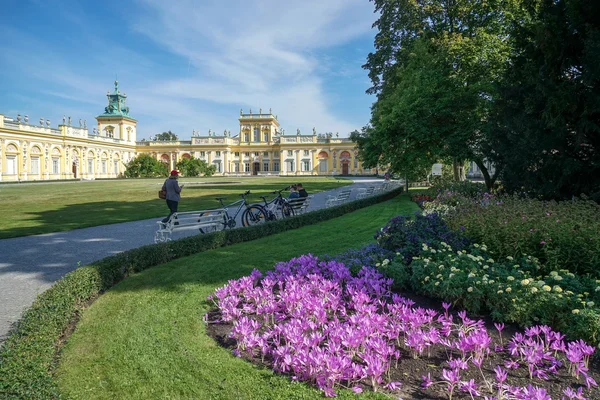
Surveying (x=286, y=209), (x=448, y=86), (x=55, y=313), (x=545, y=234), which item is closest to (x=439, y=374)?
(x=545, y=234)

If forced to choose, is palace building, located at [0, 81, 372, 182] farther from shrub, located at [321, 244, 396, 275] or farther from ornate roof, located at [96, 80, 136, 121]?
shrub, located at [321, 244, 396, 275]

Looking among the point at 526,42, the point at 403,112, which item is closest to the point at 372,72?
the point at 403,112

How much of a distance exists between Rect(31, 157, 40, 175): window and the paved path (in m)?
48.3

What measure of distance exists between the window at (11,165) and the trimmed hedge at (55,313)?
1986 inches

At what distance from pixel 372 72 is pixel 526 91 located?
13868 millimetres

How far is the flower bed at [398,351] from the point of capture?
2484mm

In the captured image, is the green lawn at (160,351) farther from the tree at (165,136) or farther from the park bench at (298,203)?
the tree at (165,136)

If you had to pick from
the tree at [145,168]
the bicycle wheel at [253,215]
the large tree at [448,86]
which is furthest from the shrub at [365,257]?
the tree at [145,168]

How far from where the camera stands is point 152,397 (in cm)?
252

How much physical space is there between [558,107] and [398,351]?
696cm

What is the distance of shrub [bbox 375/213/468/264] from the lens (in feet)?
16.8

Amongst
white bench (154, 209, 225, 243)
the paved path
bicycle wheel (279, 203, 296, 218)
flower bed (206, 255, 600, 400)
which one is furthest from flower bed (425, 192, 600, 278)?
the paved path

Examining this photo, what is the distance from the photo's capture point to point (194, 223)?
24.8 feet

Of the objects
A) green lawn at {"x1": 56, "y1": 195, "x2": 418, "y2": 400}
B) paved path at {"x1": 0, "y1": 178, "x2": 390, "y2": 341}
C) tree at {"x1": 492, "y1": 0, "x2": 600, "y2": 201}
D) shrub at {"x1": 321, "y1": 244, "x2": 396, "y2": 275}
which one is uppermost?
tree at {"x1": 492, "y1": 0, "x2": 600, "y2": 201}
